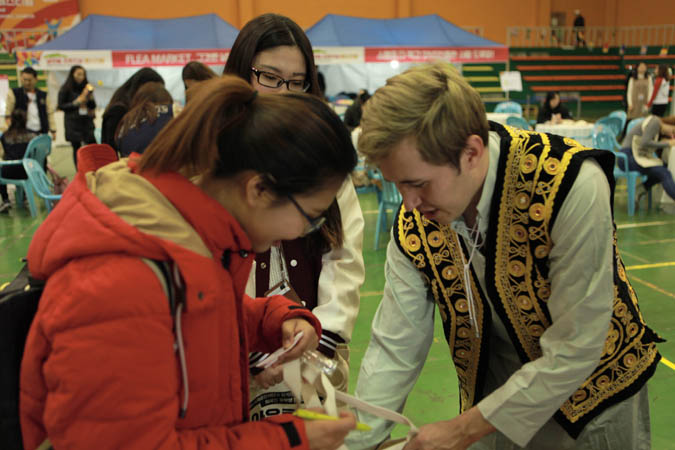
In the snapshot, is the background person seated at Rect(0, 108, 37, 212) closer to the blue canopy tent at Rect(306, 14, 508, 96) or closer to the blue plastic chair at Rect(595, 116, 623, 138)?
the blue canopy tent at Rect(306, 14, 508, 96)

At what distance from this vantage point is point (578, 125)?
27.3ft

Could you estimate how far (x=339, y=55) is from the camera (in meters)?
11.5

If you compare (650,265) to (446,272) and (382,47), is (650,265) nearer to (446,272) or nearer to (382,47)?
(446,272)

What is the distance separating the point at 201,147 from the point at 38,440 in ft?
1.61

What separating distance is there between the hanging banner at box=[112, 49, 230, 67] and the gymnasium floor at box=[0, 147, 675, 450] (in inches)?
179

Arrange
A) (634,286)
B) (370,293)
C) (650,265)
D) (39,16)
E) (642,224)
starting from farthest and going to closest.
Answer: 1. (39,16)
2. (642,224)
3. (650,265)
4. (370,293)
5. (634,286)

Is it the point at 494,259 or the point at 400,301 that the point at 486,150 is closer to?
the point at 494,259

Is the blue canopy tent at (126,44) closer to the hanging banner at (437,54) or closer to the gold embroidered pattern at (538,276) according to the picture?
the hanging banner at (437,54)

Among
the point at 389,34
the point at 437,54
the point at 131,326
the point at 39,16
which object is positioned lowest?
the point at 131,326

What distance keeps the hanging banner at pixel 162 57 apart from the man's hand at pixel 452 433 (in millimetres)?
10620

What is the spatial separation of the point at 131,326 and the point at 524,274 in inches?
35.6

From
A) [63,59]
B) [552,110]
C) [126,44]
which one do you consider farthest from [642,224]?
[126,44]

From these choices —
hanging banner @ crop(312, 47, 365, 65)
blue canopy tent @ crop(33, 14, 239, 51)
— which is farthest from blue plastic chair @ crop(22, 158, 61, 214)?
hanging banner @ crop(312, 47, 365, 65)

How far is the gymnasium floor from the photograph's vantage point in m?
2.77
